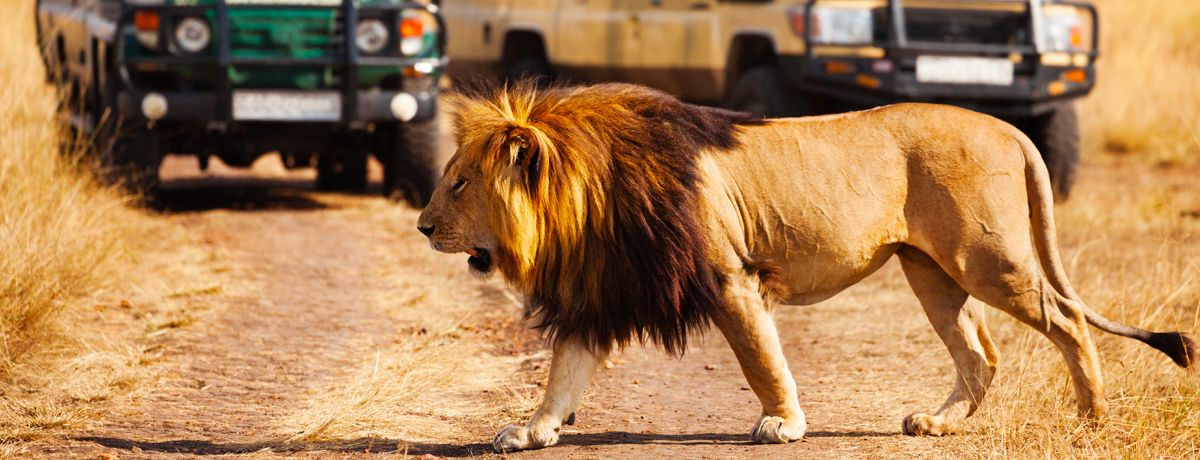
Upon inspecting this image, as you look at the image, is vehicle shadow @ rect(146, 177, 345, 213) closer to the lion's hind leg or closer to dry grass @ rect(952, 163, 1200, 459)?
dry grass @ rect(952, 163, 1200, 459)

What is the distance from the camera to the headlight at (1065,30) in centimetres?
1065

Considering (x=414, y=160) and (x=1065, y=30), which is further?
(x=1065, y=30)

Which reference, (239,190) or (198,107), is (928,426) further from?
(239,190)

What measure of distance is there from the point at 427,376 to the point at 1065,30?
6284 mm

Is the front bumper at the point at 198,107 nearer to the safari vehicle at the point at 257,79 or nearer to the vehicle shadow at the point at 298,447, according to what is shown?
the safari vehicle at the point at 257,79

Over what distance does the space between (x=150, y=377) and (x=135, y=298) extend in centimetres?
154

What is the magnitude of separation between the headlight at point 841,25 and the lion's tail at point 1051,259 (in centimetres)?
522

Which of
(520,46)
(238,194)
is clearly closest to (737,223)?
(238,194)

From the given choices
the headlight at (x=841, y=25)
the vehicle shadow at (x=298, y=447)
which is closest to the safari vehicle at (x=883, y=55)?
the headlight at (x=841, y=25)

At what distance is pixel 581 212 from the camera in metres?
4.79

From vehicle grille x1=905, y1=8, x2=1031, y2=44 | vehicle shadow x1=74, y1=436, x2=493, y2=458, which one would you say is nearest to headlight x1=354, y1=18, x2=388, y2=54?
vehicle grille x1=905, y1=8, x2=1031, y2=44

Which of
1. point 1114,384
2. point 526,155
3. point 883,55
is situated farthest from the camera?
point 883,55

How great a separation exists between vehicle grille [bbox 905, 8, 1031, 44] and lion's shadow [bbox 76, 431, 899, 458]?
5768 mm

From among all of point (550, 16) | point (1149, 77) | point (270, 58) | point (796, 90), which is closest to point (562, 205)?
point (270, 58)
